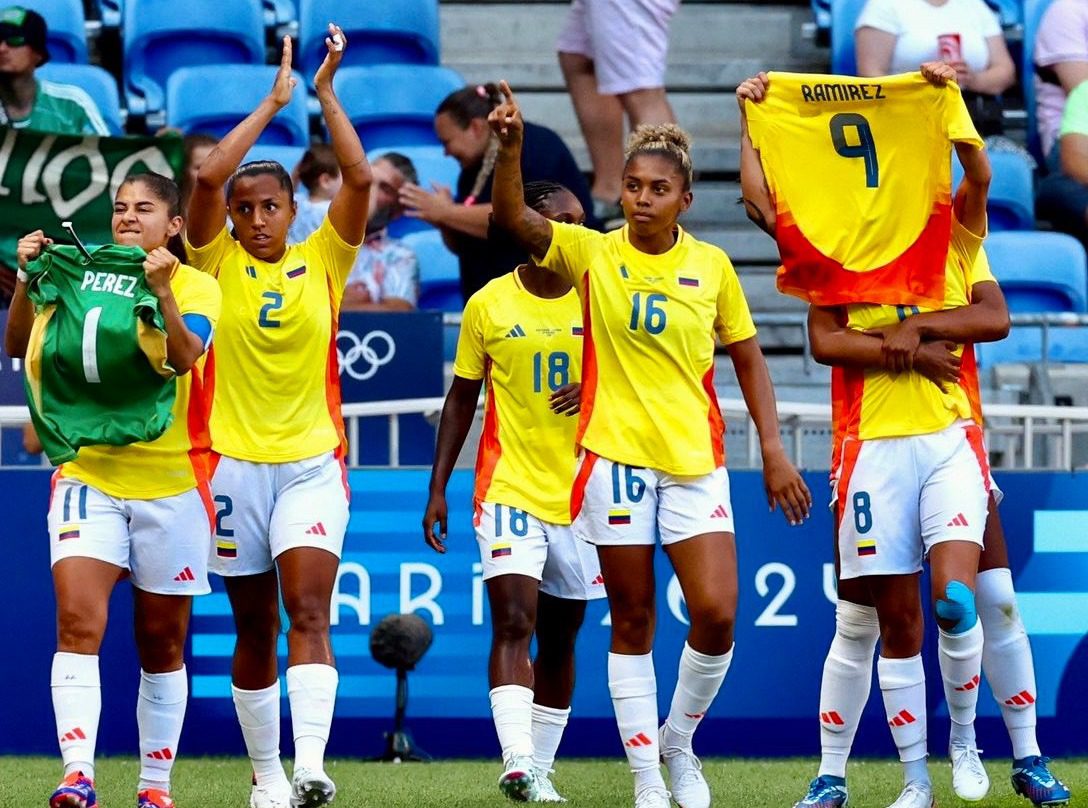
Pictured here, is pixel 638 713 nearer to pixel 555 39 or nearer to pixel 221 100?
pixel 221 100

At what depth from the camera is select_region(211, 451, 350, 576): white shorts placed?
6477mm

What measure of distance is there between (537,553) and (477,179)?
2.57 meters

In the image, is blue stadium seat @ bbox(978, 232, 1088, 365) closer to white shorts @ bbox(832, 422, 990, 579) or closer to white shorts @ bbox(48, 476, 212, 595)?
white shorts @ bbox(832, 422, 990, 579)

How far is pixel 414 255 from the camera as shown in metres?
10.1

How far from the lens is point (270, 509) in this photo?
259 inches

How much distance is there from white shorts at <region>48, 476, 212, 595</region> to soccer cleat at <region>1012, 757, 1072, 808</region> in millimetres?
2648

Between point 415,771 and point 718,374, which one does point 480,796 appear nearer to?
point 415,771

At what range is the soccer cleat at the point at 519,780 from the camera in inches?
250

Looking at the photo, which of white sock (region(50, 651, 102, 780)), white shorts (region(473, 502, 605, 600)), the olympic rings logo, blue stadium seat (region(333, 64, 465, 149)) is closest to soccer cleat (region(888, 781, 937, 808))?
white shorts (region(473, 502, 605, 600))

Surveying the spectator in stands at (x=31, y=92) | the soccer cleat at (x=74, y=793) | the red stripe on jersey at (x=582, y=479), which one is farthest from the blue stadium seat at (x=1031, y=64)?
the soccer cleat at (x=74, y=793)

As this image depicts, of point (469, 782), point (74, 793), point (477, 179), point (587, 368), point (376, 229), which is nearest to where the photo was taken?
point (74, 793)

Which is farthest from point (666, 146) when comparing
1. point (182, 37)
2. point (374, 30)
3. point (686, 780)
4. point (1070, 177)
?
point (182, 37)

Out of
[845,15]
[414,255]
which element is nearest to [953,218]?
[414,255]

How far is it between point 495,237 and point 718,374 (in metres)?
2.39
